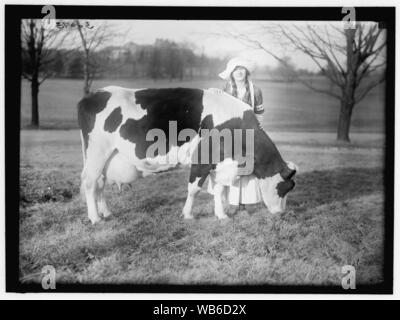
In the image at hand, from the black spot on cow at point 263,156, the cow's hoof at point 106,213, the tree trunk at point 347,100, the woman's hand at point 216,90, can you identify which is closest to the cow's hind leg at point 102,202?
the cow's hoof at point 106,213

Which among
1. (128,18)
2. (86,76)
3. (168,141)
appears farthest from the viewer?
(86,76)

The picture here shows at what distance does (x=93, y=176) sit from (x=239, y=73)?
68.6 inches

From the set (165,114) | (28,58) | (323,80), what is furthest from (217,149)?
(28,58)

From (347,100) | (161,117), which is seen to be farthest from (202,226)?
(347,100)

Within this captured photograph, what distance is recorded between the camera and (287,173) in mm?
4621

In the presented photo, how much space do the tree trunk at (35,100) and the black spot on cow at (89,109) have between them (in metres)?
0.43

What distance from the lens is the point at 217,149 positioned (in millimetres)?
4602

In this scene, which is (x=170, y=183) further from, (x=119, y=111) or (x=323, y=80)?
(x=323, y=80)

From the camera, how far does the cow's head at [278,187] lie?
4.64m

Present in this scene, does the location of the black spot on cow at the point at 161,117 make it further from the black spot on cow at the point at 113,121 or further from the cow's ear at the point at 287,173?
the cow's ear at the point at 287,173

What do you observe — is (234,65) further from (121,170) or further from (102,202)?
(102,202)

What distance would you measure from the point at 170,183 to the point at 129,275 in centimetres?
97

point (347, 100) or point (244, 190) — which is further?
point (347, 100)

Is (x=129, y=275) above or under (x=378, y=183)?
under
